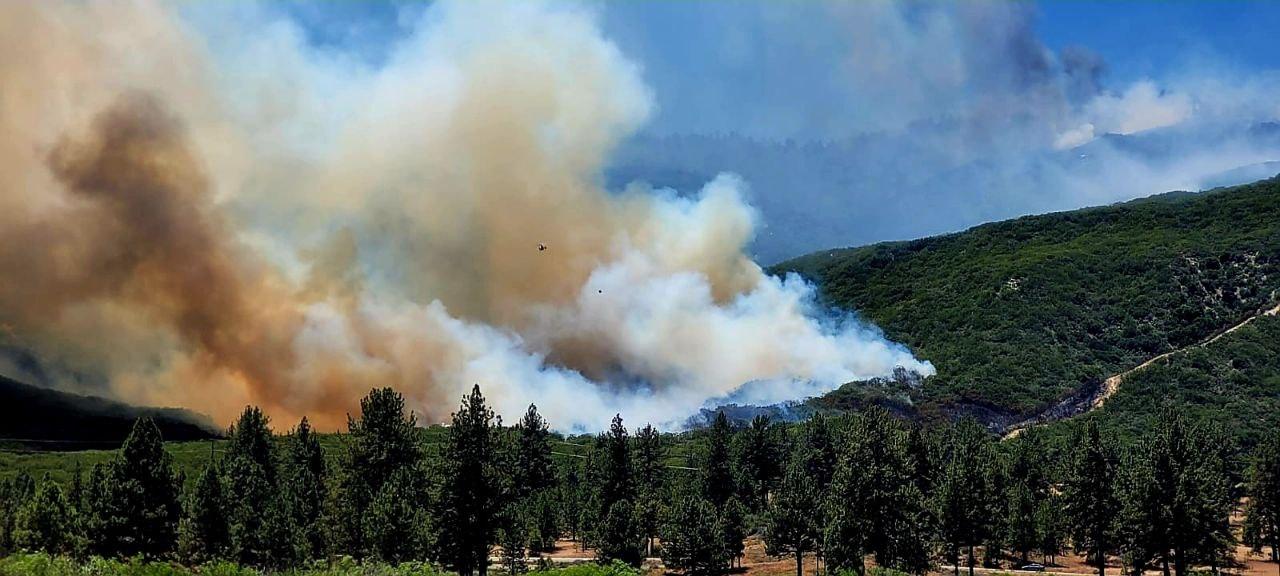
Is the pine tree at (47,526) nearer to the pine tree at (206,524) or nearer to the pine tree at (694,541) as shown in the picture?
the pine tree at (206,524)

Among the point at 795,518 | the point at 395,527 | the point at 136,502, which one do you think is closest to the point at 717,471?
the point at 795,518

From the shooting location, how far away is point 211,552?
65.4 meters

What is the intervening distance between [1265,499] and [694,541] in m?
56.7

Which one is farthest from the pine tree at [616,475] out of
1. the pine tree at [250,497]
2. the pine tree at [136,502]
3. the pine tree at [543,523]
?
the pine tree at [136,502]

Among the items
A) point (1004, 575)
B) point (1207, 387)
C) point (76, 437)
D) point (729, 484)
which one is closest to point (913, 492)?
point (1004, 575)

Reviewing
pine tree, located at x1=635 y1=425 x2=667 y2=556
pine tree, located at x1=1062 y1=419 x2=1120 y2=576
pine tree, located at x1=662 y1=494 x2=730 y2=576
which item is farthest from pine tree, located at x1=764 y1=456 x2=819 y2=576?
pine tree, located at x1=1062 y1=419 x2=1120 y2=576

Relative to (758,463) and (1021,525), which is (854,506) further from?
(758,463)

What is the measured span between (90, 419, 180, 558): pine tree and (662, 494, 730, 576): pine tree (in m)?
38.9

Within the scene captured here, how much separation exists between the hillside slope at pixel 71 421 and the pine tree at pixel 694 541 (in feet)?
237

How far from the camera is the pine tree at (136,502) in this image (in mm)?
64181

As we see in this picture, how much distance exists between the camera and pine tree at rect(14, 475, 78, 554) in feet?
217

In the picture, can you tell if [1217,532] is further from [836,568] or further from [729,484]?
[729,484]

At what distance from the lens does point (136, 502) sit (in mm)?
65188

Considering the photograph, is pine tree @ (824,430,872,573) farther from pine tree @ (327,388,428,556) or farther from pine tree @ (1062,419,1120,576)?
pine tree @ (327,388,428,556)
